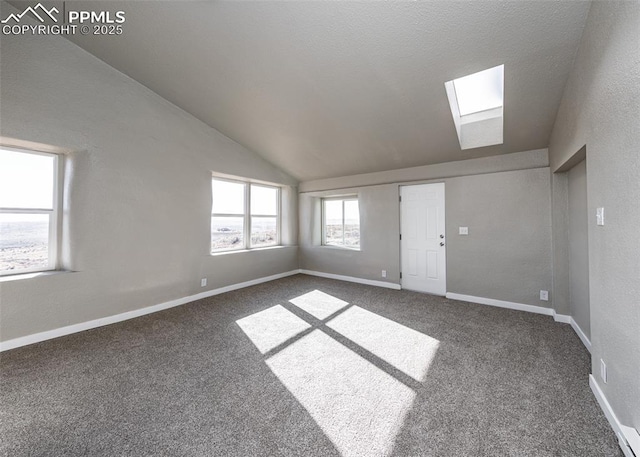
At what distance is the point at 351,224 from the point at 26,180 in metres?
4.73

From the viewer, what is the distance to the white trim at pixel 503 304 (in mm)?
3260

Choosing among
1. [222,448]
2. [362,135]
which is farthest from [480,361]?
[362,135]

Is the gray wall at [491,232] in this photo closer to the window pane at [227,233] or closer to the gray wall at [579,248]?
the gray wall at [579,248]

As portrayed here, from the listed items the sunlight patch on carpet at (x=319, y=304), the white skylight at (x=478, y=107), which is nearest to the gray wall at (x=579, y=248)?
the white skylight at (x=478, y=107)

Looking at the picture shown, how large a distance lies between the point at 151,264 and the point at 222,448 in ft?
9.27

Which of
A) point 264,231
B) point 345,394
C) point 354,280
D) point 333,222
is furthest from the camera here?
point 333,222

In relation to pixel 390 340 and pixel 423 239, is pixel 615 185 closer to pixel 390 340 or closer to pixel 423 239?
pixel 390 340

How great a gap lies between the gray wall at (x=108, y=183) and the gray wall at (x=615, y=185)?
14.3 ft

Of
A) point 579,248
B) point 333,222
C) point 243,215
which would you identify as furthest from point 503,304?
point 243,215

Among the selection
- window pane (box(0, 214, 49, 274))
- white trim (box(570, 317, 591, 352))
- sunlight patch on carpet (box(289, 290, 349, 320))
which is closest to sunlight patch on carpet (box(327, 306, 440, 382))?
sunlight patch on carpet (box(289, 290, 349, 320))

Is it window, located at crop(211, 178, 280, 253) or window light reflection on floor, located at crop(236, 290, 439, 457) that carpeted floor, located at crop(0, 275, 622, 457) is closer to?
window light reflection on floor, located at crop(236, 290, 439, 457)

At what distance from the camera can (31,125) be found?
2566 mm

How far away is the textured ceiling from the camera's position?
1991mm

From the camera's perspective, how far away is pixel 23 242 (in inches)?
108
